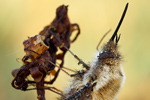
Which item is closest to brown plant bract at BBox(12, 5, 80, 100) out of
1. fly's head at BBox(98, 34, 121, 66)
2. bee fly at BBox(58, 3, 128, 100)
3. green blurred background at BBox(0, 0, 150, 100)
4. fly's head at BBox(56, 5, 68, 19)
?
fly's head at BBox(56, 5, 68, 19)

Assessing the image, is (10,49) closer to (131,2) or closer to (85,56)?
(85,56)

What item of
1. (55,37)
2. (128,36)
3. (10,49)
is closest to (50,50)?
(55,37)

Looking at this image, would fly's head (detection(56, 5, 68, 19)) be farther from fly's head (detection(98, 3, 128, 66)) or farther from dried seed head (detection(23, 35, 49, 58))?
fly's head (detection(98, 3, 128, 66))

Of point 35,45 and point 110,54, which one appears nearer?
point 35,45

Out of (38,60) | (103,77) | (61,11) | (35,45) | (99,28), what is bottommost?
(103,77)

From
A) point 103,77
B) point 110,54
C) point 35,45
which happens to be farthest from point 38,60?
point 110,54

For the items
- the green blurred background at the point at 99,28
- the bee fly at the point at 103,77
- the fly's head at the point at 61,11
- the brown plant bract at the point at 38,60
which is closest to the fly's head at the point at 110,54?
the bee fly at the point at 103,77

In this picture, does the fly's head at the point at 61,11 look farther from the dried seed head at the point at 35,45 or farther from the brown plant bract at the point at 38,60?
the dried seed head at the point at 35,45

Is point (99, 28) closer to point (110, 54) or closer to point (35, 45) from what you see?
point (110, 54)
